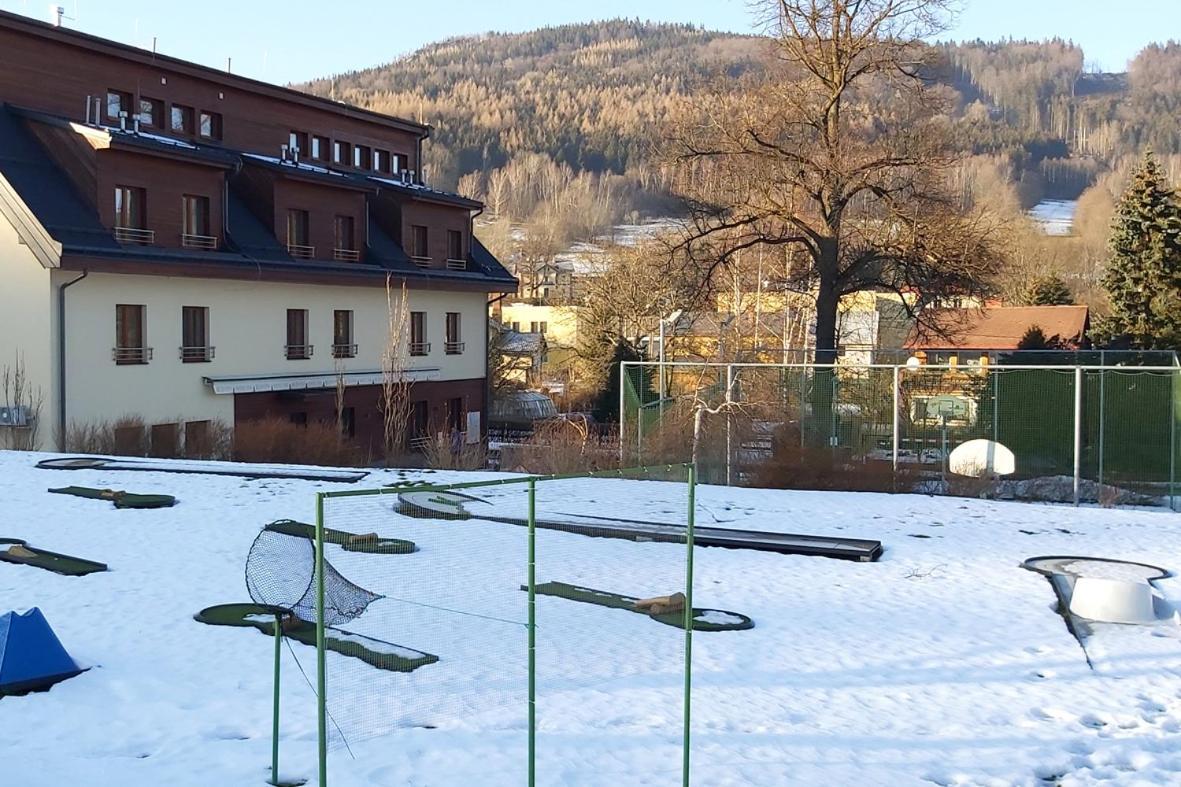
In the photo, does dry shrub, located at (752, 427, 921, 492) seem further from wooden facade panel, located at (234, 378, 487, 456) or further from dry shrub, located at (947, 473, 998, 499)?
wooden facade panel, located at (234, 378, 487, 456)

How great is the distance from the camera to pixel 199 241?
29.6 metres

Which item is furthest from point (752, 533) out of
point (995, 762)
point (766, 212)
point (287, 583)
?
point (766, 212)

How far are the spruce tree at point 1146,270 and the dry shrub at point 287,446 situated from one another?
23.6m

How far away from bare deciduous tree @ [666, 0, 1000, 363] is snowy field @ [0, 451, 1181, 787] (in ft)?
52.8

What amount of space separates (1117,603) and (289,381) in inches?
973

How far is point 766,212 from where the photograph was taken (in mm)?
27906

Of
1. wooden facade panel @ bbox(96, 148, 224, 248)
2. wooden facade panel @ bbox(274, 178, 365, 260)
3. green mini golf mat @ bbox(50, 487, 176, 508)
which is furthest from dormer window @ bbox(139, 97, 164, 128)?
green mini golf mat @ bbox(50, 487, 176, 508)

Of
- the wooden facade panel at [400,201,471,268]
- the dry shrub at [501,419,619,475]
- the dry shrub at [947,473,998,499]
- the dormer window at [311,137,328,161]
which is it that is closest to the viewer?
the dry shrub at [947,473,998,499]

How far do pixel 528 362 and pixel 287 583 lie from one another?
185 feet

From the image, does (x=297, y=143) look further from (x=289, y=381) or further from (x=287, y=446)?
(x=287, y=446)

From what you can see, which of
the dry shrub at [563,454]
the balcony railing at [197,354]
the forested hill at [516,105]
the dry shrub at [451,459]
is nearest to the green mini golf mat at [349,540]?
the dry shrub at [563,454]

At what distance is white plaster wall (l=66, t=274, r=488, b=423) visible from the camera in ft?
88.3

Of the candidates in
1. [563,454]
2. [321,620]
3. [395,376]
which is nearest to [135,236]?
[395,376]

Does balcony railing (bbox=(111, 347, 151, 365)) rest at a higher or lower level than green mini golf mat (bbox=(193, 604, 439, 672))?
higher
